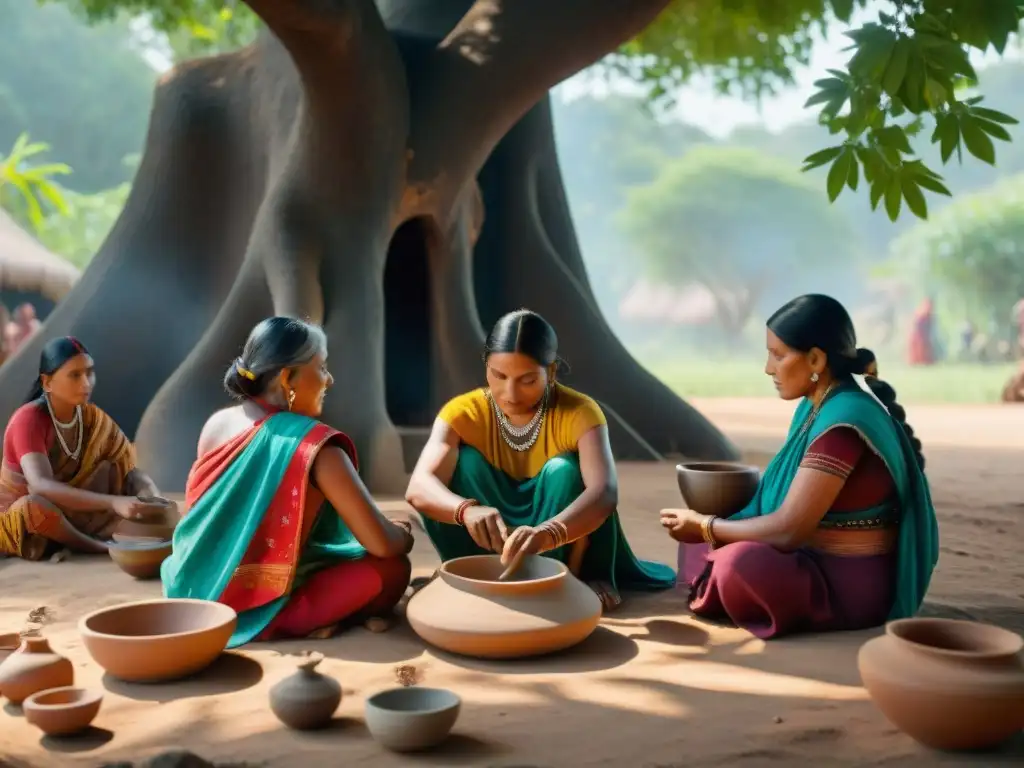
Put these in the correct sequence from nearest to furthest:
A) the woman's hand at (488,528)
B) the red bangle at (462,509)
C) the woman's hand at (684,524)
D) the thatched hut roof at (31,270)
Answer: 1. the woman's hand at (488,528)
2. the red bangle at (462,509)
3. the woman's hand at (684,524)
4. the thatched hut roof at (31,270)

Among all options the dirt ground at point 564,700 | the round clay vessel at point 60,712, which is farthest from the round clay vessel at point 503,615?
the round clay vessel at point 60,712

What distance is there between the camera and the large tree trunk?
6613mm

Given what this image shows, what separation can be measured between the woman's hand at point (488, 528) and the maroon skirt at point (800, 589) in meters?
0.76

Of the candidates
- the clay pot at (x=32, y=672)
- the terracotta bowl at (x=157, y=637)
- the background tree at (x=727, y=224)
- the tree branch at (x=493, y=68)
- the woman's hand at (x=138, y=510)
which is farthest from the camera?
the background tree at (x=727, y=224)

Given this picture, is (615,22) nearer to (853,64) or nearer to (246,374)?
(853,64)

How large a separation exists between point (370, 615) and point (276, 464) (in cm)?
66

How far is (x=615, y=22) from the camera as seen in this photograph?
6477 mm

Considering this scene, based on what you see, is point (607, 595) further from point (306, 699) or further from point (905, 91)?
point (905, 91)

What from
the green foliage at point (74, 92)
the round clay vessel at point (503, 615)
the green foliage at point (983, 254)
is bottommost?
the round clay vessel at point (503, 615)

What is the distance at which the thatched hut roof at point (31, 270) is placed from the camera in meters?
15.0

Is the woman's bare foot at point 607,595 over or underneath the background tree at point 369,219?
underneath

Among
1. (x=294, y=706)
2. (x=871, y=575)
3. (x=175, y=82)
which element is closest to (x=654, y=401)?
(x=175, y=82)

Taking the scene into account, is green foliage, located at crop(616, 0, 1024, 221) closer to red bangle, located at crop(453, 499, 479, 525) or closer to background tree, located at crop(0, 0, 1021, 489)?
background tree, located at crop(0, 0, 1021, 489)

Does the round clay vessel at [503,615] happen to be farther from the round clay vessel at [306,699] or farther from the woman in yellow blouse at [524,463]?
the round clay vessel at [306,699]
